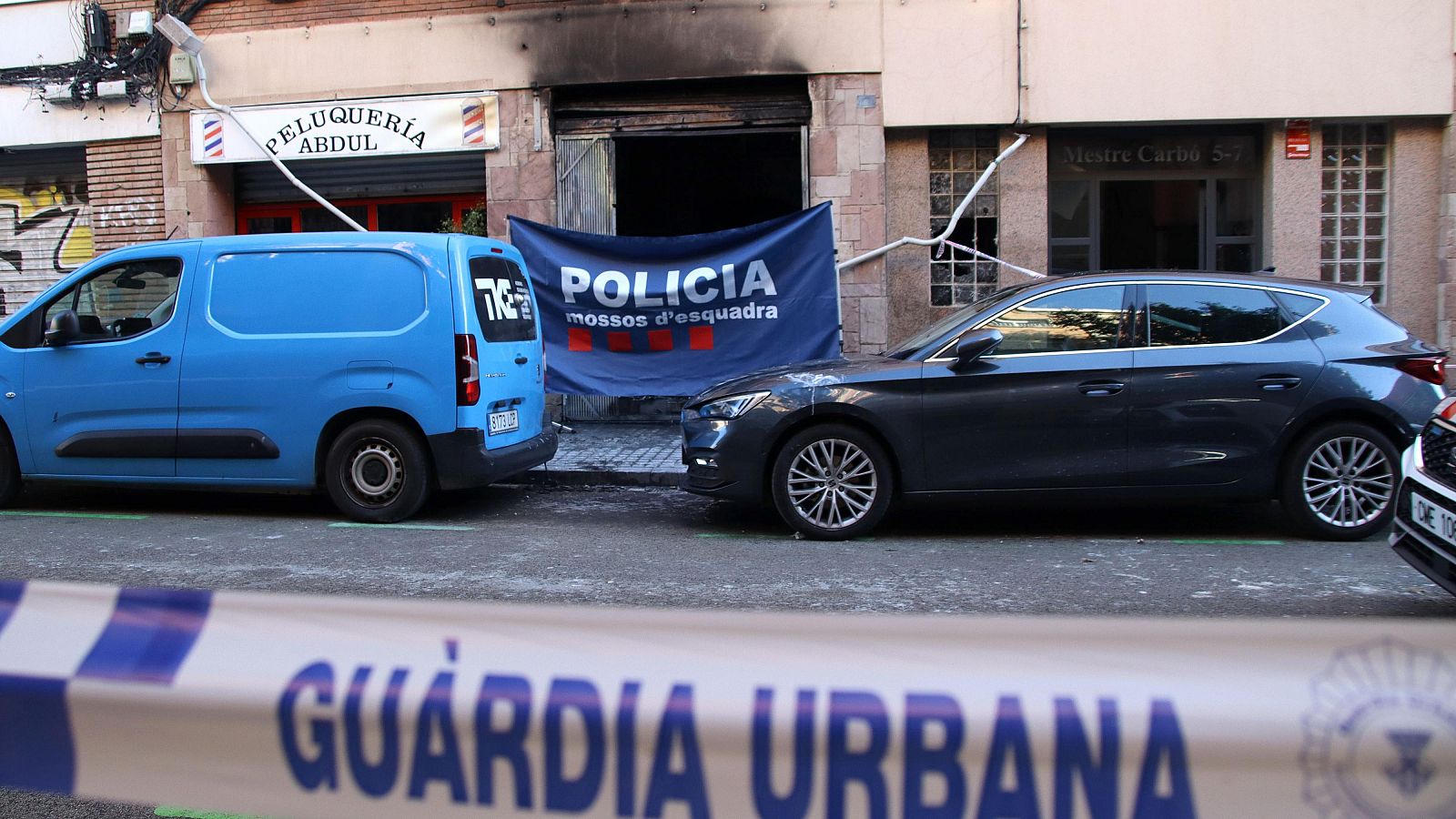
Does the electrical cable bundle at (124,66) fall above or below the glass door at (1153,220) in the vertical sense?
above

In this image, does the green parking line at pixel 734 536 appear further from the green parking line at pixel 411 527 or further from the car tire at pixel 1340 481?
the car tire at pixel 1340 481

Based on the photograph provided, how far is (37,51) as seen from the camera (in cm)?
1340

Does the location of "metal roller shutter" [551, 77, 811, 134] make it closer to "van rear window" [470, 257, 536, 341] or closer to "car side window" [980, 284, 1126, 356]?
"van rear window" [470, 257, 536, 341]

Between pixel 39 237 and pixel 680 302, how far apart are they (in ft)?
29.5

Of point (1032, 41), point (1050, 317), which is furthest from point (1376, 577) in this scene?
point (1032, 41)

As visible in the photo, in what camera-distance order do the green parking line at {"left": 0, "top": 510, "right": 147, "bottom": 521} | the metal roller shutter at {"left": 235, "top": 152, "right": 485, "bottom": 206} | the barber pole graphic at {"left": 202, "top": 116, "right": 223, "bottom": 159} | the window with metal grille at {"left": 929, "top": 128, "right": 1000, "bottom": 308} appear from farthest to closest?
the metal roller shutter at {"left": 235, "top": 152, "right": 485, "bottom": 206} < the barber pole graphic at {"left": 202, "top": 116, "right": 223, "bottom": 159} < the window with metal grille at {"left": 929, "top": 128, "right": 1000, "bottom": 308} < the green parking line at {"left": 0, "top": 510, "right": 147, "bottom": 521}

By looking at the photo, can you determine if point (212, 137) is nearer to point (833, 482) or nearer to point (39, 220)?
point (39, 220)

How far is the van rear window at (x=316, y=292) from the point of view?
7652 millimetres

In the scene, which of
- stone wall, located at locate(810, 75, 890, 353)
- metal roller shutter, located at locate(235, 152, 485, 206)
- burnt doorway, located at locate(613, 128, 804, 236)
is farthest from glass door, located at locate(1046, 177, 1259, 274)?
metal roller shutter, located at locate(235, 152, 485, 206)

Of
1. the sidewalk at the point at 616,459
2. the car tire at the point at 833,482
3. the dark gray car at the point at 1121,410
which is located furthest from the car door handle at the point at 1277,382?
the sidewalk at the point at 616,459

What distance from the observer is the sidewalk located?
946 cm

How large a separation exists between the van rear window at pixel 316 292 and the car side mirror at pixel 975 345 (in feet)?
11.6

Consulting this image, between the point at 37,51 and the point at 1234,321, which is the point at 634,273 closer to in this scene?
the point at 1234,321

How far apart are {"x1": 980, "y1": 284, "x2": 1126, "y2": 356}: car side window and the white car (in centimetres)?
213
